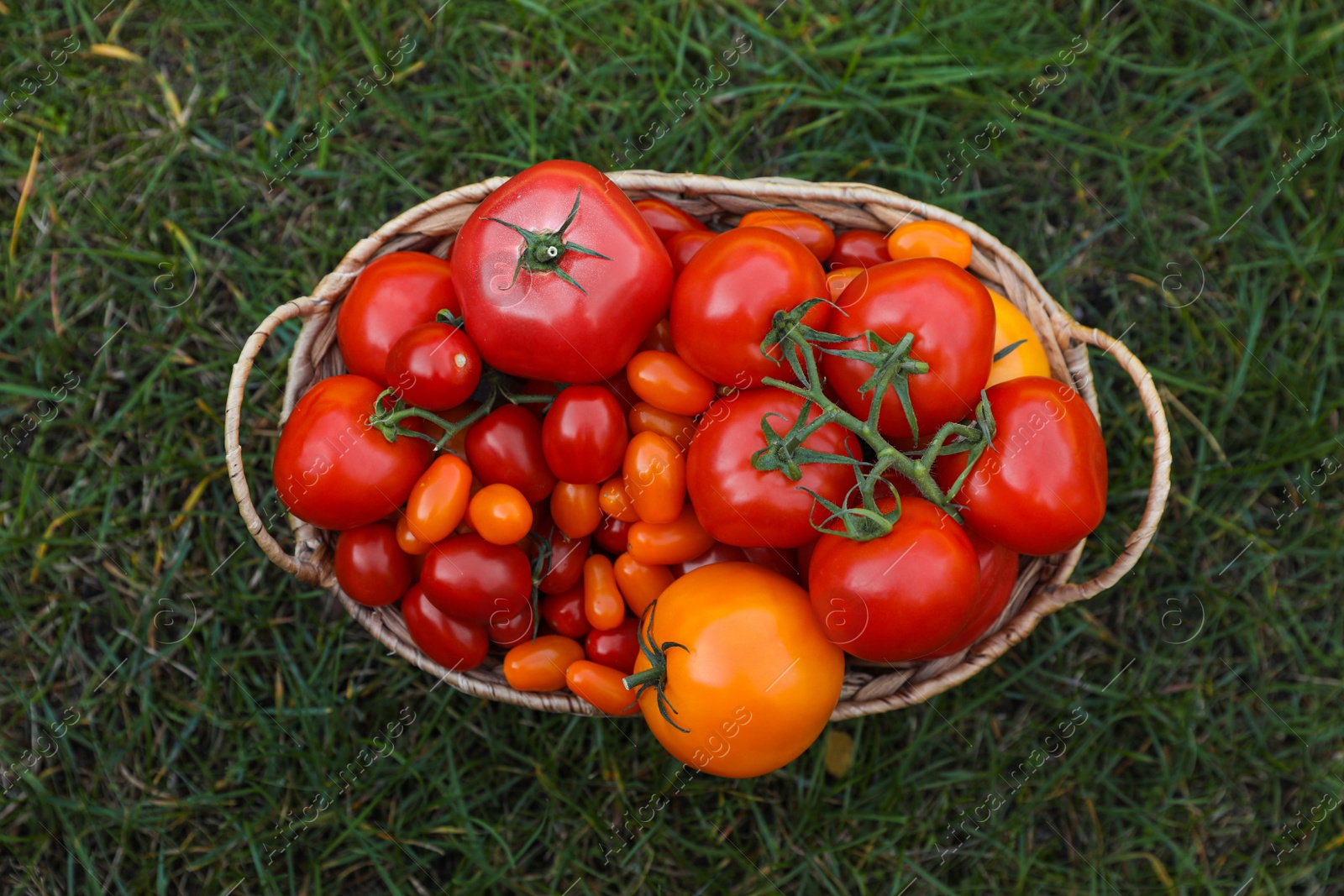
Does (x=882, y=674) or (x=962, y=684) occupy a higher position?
(x=882, y=674)

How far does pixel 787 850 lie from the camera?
2.28m

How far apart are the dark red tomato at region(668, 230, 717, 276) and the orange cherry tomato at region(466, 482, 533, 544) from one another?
55cm

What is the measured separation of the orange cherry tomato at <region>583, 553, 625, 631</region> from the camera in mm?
1821

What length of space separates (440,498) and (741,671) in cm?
64

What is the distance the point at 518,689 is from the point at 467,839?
0.60 meters

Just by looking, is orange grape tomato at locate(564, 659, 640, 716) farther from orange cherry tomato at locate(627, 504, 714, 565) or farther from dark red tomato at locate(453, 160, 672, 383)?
dark red tomato at locate(453, 160, 672, 383)

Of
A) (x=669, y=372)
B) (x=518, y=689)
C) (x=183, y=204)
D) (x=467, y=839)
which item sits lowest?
(x=467, y=839)

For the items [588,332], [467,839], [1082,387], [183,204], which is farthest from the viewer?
[183,204]

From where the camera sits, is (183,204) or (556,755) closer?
(556,755)

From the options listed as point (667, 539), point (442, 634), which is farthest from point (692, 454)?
point (442, 634)

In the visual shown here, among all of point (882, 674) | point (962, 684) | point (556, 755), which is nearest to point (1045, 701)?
point (962, 684)

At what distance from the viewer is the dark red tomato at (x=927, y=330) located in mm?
1547

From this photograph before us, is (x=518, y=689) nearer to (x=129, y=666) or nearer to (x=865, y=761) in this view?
(x=865, y=761)

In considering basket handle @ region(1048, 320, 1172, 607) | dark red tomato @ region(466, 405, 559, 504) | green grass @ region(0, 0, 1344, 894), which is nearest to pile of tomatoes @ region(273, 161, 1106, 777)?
dark red tomato @ region(466, 405, 559, 504)
